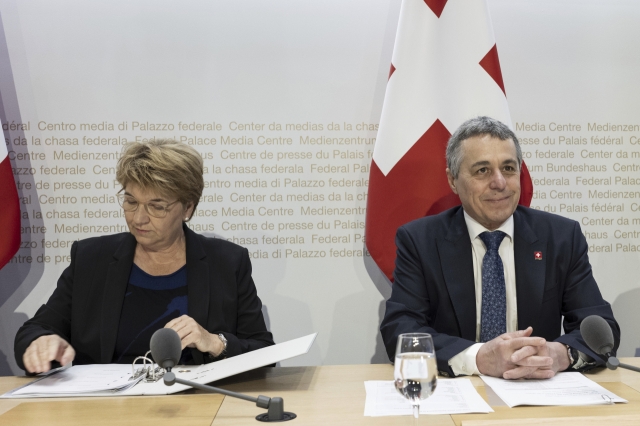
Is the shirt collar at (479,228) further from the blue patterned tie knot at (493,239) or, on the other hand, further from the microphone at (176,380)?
the microphone at (176,380)

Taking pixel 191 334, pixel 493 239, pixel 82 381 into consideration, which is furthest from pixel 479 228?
pixel 82 381

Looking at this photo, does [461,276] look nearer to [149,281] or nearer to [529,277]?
[529,277]

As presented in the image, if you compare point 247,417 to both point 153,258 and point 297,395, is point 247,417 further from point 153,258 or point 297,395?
point 153,258

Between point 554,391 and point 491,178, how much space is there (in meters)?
1.01

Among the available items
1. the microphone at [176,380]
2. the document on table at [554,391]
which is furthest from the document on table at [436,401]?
the microphone at [176,380]

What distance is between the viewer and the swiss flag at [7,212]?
315cm

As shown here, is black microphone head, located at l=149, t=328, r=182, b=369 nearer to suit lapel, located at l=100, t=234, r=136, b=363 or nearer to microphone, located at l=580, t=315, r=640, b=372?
suit lapel, located at l=100, t=234, r=136, b=363

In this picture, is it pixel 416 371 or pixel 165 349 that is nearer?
pixel 416 371

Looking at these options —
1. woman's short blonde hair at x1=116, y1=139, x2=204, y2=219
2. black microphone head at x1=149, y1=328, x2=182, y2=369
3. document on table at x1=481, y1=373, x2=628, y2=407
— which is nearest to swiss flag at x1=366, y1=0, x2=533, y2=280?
woman's short blonde hair at x1=116, y1=139, x2=204, y2=219

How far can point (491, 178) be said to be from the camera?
8.41 ft

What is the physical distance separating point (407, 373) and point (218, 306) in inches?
52.2

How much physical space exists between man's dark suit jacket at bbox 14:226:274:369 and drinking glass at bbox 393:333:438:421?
110 centimetres

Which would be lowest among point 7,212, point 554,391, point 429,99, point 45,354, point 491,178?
point 554,391

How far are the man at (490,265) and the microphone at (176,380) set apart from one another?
82cm
